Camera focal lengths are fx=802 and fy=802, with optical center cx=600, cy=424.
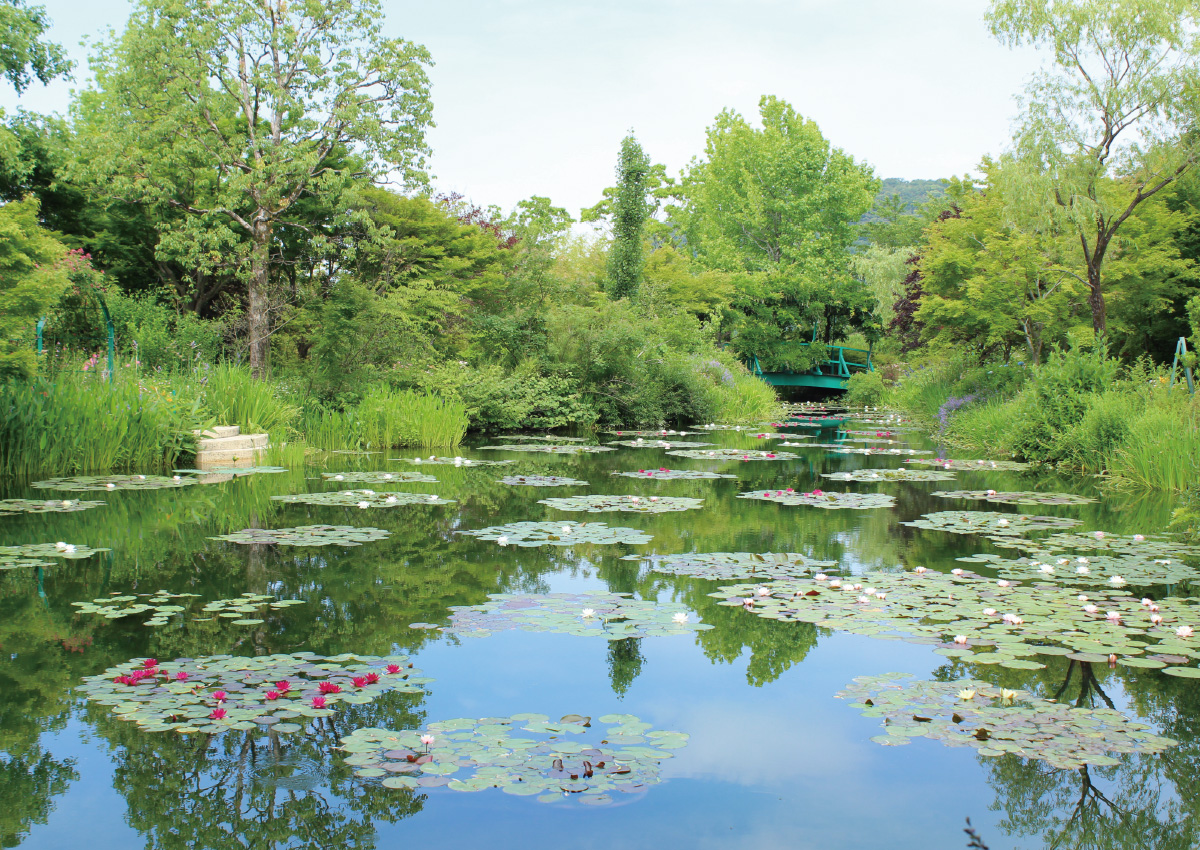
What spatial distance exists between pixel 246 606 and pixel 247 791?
188 centimetres

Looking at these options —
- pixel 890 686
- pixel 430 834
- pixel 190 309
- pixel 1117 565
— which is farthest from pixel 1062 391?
pixel 190 309

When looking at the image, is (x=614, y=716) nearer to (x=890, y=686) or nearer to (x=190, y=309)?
(x=890, y=686)

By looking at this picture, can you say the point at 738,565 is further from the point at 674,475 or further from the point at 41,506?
the point at 41,506

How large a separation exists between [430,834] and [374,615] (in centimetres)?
198

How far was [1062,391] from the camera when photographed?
11141mm

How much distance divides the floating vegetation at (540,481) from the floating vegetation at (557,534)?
249 centimetres

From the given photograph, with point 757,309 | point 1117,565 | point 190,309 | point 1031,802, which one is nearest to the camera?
point 1031,802

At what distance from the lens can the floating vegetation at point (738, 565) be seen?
4.82 m

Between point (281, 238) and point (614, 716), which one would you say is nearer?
point (614, 716)

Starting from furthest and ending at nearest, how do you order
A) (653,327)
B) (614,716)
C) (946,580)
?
(653,327)
(946,580)
(614,716)

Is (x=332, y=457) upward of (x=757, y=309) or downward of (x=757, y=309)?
downward

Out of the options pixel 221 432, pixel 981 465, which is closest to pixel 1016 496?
pixel 981 465

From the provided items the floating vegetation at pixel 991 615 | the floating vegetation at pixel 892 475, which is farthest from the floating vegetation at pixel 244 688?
the floating vegetation at pixel 892 475

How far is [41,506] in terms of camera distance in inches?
260
